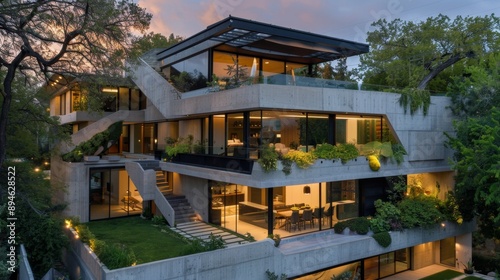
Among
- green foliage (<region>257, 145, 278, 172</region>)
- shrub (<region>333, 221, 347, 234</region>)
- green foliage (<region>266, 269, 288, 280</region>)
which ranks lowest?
green foliage (<region>266, 269, 288, 280</region>)

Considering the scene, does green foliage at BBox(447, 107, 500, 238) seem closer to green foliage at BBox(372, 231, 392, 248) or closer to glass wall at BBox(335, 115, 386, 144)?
glass wall at BBox(335, 115, 386, 144)

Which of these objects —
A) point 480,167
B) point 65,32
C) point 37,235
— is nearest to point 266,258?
point 37,235

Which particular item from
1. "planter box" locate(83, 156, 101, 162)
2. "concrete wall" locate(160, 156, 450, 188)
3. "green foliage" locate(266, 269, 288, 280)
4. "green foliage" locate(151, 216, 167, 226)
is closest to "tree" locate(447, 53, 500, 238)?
"concrete wall" locate(160, 156, 450, 188)

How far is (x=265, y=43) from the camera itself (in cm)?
1911

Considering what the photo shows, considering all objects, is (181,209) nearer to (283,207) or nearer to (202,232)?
(202,232)

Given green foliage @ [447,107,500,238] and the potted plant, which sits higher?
green foliage @ [447,107,500,238]

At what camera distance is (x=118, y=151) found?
105ft

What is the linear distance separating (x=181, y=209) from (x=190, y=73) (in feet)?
26.8

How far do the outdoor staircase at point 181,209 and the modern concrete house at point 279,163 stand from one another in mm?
58

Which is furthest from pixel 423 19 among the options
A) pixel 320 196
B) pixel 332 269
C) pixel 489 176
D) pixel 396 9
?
pixel 332 269

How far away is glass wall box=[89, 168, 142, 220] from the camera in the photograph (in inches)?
872

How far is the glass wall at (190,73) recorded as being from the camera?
808 inches

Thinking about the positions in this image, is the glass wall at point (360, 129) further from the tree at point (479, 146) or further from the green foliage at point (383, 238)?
the green foliage at point (383, 238)

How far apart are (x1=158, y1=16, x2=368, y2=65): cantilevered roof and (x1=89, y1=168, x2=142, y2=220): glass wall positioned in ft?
28.3
